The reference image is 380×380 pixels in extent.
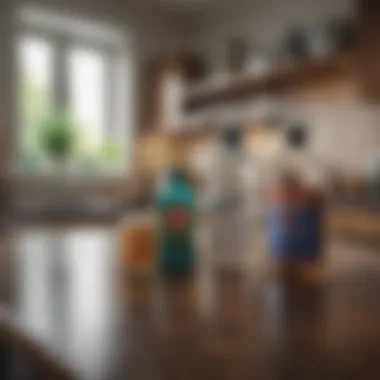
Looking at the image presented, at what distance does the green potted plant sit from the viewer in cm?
405

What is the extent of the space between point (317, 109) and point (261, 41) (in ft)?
2.82

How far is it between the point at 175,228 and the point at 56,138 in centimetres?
327

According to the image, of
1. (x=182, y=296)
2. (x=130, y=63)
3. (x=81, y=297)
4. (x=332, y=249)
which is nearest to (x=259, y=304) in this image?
(x=182, y=296)

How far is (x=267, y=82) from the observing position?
3609 mm

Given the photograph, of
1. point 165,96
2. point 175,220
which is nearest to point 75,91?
point 165,96

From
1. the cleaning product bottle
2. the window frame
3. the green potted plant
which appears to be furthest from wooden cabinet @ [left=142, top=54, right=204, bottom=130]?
the cleaning product bottle

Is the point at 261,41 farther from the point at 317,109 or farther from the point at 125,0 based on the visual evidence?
the point at 125,0

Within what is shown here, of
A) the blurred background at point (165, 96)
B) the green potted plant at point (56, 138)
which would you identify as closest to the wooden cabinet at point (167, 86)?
the blurred background at point (165, 96)

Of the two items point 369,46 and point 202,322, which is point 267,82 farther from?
point 202,322

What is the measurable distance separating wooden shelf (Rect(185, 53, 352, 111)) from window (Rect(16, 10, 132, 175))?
0.76 m

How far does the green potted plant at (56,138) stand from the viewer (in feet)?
13.3

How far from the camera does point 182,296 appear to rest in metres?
0.78

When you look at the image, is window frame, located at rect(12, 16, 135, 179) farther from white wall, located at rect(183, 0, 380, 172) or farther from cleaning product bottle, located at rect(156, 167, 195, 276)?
cleaning product bottle, located at rect(156, 167, 195, 276)

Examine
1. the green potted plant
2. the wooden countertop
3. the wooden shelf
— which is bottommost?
the wooden countertop
